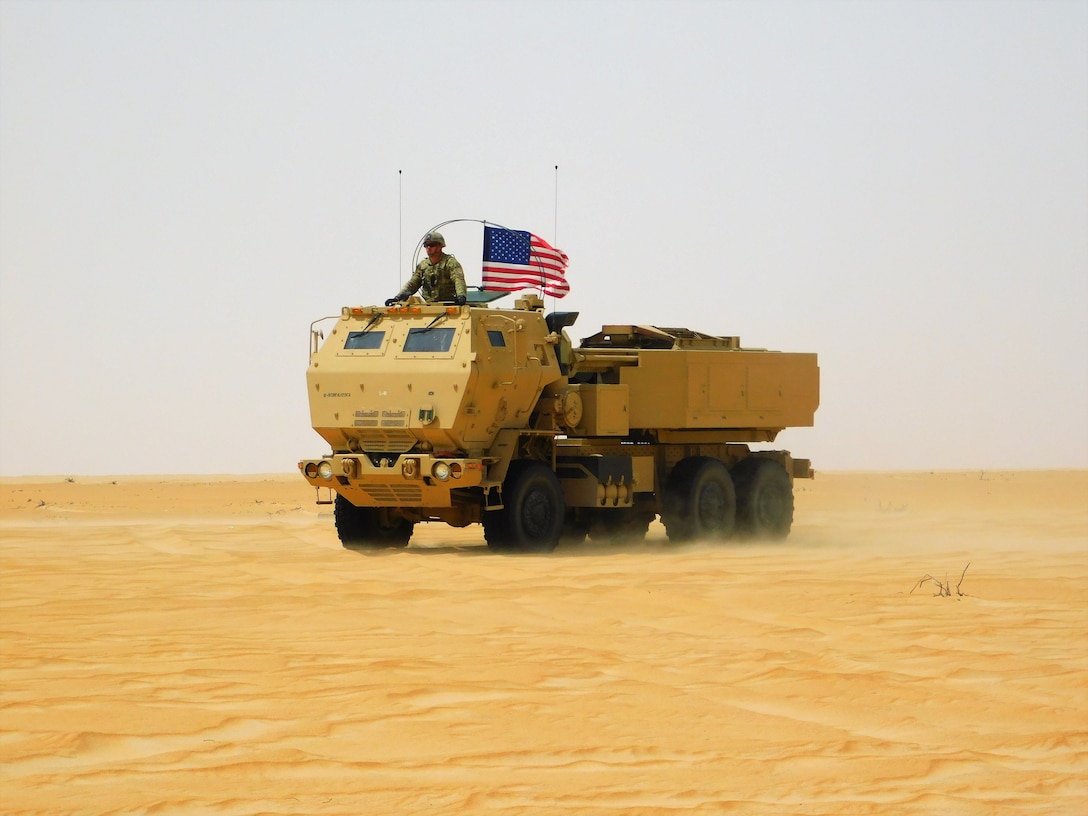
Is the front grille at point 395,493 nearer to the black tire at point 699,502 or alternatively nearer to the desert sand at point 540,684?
the desert sand at point 540,684

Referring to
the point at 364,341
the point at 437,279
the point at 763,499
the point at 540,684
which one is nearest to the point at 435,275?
the point at 437,279

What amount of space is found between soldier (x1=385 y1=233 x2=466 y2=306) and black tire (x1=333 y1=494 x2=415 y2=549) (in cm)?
228

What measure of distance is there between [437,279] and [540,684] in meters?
10.2

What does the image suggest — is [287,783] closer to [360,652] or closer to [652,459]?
[360,652]

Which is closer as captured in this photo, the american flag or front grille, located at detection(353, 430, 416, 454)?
front grille, located at detection(353, 430, 416, 454)

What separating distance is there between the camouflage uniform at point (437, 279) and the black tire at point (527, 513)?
2081mm

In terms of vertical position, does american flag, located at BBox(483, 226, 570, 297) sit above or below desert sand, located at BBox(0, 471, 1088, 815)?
above

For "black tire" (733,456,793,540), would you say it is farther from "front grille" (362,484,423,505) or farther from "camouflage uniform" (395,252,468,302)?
"front grille" (362,484,423,505)

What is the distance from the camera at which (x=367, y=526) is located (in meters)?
18.6

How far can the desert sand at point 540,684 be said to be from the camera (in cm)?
668

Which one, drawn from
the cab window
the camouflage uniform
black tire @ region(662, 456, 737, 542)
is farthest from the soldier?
black tire @ region(662, 456, 737, 542)

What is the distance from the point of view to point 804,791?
668 centimetres

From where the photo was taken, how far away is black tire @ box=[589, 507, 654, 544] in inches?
800

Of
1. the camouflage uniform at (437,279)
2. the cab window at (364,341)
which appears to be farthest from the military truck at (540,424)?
the camouflage uniform at (437,279)
